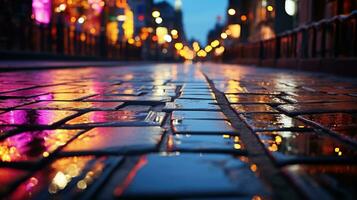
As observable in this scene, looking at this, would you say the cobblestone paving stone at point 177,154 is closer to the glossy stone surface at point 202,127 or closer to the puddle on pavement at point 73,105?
the glossy stone surface at point 202,127

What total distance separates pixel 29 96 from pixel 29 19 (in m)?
16.2

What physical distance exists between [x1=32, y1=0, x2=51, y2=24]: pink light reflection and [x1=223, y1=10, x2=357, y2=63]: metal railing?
13106 mm

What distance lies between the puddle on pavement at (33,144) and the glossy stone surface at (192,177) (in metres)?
0.42

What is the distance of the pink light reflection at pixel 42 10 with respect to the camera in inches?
1038

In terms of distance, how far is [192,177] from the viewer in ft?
4.87

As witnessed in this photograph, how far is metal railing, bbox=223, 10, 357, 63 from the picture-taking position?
9.90 metres

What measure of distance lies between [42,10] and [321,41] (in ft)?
62.6

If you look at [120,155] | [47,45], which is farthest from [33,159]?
[47,45]

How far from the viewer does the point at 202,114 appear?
10.4 feet

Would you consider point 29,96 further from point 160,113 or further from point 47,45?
point 47,45

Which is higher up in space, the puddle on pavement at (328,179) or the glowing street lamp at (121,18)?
the glowing street lamp at (121,18)

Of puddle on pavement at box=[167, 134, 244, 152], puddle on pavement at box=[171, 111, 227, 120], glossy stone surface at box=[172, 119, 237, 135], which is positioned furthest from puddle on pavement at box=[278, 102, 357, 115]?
puddle on pavement at box=[167, 134, 244, 152]

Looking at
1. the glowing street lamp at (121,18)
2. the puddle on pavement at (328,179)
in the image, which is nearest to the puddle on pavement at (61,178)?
the puddle on pavement at (328,179)

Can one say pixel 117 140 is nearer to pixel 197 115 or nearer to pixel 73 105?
pixel 197 115
